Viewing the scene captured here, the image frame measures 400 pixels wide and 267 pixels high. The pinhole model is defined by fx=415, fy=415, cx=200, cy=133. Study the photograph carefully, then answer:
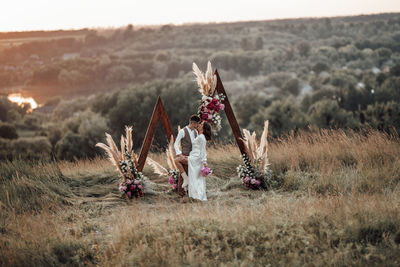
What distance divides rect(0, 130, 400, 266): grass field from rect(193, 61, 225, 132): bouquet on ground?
5.82 feet

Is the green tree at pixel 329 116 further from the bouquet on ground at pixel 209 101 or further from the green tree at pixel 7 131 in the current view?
the bouquet on ground at pixel 209 101

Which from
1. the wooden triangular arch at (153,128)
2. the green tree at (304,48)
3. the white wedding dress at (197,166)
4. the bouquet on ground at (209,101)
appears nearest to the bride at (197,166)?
the white wedding dress at (197,166)

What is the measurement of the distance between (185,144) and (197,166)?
56 cm

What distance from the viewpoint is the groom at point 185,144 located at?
30.2 feet

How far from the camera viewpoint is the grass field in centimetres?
573

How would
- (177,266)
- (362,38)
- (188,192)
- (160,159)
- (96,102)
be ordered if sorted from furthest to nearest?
1. (362,38)
2. (96,102)
3. (160,159)
4. (188,192)
5. (177,266)

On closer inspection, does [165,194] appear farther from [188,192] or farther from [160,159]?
[160,159]

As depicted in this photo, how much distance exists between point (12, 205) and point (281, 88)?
68927 millimetres

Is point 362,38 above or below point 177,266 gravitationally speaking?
above

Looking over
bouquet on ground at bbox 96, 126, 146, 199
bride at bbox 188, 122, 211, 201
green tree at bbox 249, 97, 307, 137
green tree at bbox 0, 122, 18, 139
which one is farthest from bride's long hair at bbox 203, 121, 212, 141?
green tree at bbox 0, 122, 18, 139

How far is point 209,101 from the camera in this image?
959cm

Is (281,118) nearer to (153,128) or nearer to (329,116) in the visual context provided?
(329,116)

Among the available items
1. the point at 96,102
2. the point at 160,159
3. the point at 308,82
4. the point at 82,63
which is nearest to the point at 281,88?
the point at 308,82

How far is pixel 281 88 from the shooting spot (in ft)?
243
